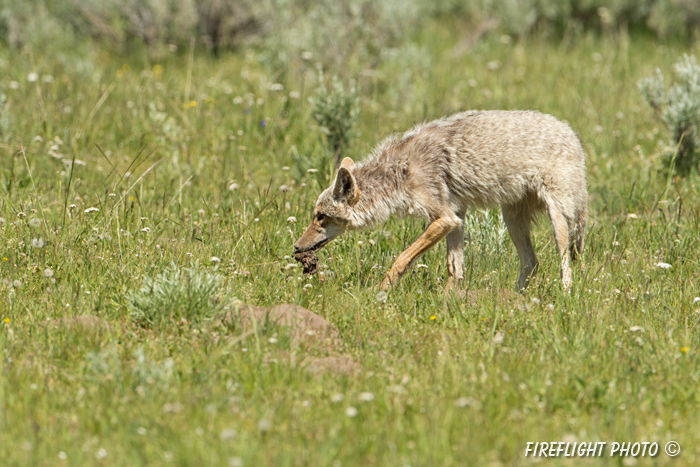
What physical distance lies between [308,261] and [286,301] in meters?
0.66

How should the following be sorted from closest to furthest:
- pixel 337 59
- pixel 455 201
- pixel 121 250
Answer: pixel 121 250, pixel 455 201, pixel 337 59

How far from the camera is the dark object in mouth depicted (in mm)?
5832

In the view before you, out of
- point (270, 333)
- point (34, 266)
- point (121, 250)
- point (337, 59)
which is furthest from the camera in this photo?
point (337, 59)

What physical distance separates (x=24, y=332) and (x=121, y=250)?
1259 mm

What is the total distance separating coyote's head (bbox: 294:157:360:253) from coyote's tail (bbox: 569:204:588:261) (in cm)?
179

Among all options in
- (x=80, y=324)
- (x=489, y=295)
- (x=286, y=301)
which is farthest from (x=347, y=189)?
(x=80, y=324)

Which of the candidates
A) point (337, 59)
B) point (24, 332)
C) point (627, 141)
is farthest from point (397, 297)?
point (337, 59)

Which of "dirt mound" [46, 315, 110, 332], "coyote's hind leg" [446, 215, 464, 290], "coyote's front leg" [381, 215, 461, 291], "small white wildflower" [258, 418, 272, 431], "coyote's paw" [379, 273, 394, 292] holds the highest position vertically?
"small white wildflower" [258, 418, 272, 431]

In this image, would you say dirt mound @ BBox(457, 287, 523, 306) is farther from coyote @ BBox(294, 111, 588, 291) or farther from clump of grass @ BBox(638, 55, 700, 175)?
clump of grass @ BBox(638, 55, 700, 175)

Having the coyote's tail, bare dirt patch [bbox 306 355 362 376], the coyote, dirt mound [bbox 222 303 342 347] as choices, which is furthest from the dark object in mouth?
the coyote's tail

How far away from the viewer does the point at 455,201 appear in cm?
627

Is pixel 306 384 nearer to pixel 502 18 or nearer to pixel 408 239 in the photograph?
pixel 408 239

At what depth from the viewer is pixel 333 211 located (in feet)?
20.0

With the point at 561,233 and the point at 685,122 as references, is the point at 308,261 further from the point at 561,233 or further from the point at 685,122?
the point at 685,122
